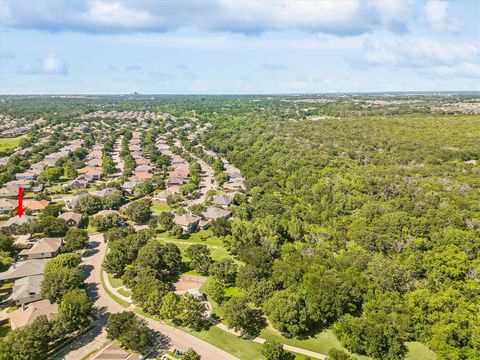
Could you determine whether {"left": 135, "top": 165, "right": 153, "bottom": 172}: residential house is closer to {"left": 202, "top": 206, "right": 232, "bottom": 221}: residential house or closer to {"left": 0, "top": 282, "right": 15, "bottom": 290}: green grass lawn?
{"left": 202, "top": 206, "right": 232, "bottom": 221}: residential house

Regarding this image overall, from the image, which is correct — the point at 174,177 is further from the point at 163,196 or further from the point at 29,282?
the point at 29,282

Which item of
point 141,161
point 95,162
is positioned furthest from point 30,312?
point 95,162

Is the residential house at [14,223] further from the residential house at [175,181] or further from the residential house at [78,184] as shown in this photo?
the residential house at [175,181]

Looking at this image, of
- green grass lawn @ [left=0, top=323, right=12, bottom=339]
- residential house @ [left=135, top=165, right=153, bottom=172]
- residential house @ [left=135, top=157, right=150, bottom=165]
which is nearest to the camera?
green grass lawn @ [left=0, top=323, right=12, bottom=339]

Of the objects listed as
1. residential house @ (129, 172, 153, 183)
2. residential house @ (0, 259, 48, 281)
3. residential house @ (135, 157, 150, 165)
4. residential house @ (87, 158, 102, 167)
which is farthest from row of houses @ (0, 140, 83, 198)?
residential house @ (0, 259, 48, 281)

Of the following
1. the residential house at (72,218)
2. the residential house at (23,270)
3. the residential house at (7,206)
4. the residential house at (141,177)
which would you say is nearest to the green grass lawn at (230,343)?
the residential house at (23,270)

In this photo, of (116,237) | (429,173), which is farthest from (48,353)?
(429,173)

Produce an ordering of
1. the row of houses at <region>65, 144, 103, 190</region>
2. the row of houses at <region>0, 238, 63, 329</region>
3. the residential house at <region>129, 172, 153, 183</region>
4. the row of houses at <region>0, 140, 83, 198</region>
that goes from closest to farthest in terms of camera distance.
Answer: the row of houses at <region>0, 238, 63, 329</region>
the row of houses at <region>0, 140, 83, 198</region>
the row of houses at <region>65, 144, 103, 190</region>
the residential house at <region>129, 172, 153, 183</region>
